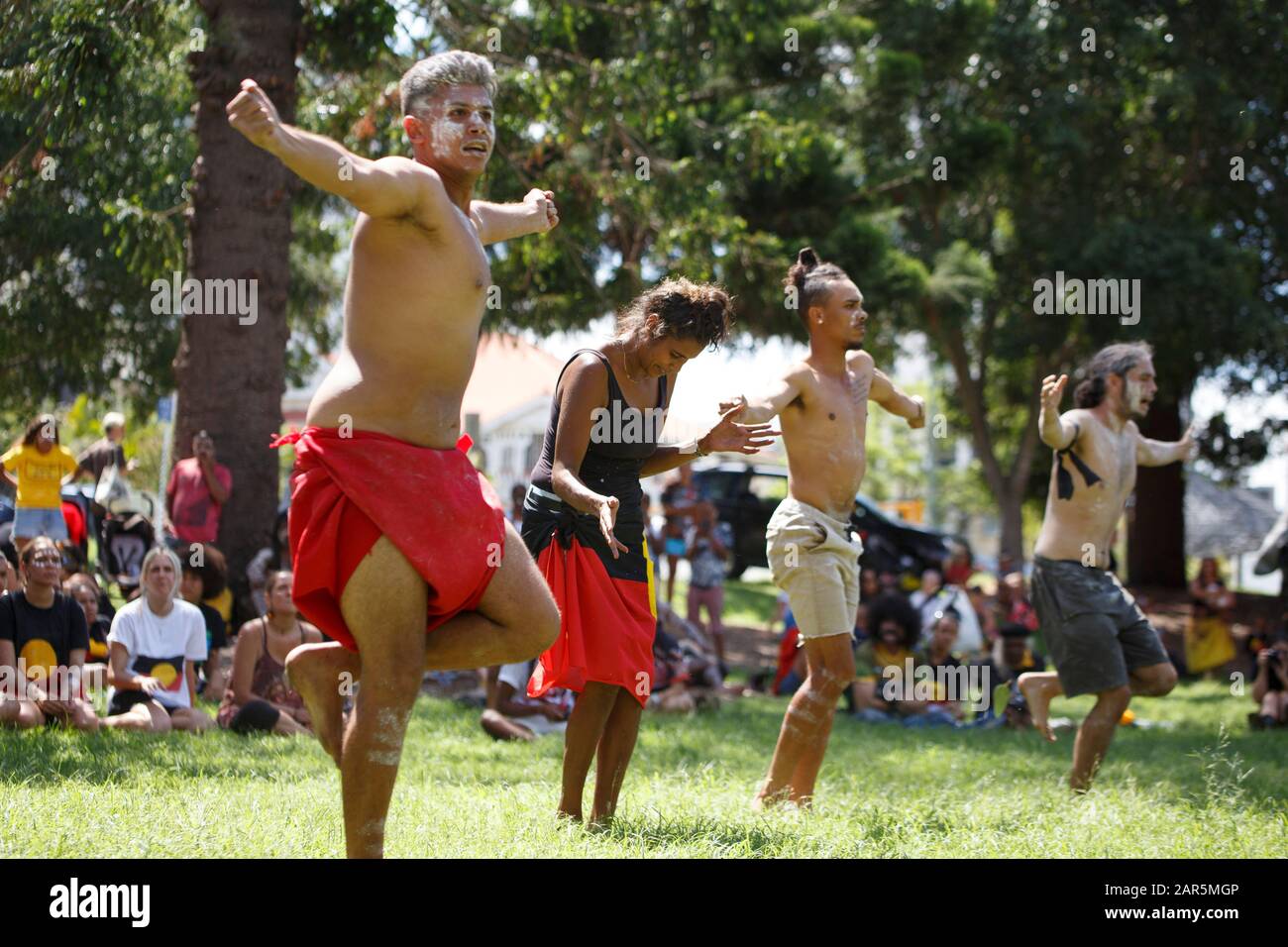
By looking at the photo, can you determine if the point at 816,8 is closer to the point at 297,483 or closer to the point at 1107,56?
the point at 1107,56

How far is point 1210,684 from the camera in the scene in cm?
1448

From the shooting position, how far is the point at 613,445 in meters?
4.63

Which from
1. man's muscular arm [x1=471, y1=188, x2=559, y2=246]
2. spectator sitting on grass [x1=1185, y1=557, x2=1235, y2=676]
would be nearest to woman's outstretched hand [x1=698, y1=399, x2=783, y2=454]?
man's muscular arm [x1=471, y1=188, x2=559, y2=246]

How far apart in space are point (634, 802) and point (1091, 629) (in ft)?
8.13

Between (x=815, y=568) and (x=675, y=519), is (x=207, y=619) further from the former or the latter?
(x=675, y=519)

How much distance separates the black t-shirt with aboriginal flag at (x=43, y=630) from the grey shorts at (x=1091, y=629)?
4.99 m

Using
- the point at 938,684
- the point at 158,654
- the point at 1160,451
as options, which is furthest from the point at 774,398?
the point at 938,684

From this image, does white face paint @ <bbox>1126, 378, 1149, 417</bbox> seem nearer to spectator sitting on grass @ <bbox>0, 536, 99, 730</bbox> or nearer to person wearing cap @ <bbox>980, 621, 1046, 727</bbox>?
person wearing cap @ <bbox>980, 621, 1046, 727</bbox>

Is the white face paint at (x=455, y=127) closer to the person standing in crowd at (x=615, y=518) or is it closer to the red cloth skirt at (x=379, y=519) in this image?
the red cloth skirt at (x=379, y=519)

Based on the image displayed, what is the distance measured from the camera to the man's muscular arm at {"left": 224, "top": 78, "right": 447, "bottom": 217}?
2.91 meters

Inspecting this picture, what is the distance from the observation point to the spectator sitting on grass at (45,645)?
6492 millimetres

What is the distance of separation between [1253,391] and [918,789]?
16564 millimetres

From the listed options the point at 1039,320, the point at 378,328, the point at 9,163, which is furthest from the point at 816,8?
the point at 378,328

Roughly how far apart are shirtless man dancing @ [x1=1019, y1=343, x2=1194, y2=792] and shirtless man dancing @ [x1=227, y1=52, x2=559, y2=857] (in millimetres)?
3487
